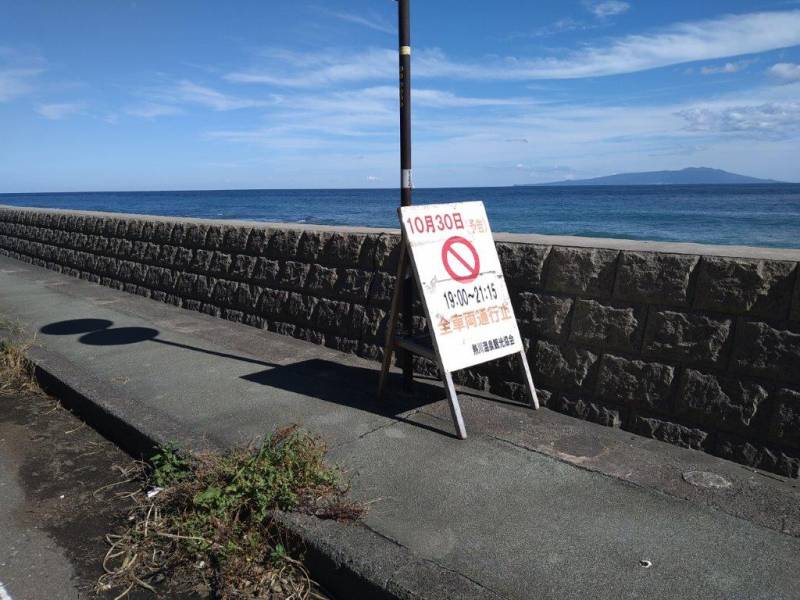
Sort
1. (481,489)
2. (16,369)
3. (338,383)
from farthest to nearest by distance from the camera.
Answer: (16,369) → (338,383) → (481,489)

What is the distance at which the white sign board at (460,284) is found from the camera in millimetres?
4496

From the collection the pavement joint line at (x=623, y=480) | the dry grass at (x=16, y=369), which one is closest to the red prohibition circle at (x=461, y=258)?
the pavement joint line at (x=623, y=480)

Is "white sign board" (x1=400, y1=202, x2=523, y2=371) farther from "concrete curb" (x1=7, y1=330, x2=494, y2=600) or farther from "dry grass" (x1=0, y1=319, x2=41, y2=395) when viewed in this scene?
"dry grass" (x1=0, y1=319, x2=41, y2=395)

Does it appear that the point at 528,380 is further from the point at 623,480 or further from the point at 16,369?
the point at 16,369

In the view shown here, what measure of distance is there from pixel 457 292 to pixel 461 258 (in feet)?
0.97

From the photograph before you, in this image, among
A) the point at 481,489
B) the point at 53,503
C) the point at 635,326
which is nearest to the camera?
the point at 481,489

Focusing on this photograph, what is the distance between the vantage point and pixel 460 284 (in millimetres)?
4652

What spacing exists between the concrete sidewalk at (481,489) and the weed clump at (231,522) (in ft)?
0.56

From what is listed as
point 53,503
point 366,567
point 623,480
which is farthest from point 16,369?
point 623,480

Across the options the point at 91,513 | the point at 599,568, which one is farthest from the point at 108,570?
the point at 599,568

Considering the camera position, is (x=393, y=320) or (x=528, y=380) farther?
(x=393, y=320)

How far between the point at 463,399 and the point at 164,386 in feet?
8.52

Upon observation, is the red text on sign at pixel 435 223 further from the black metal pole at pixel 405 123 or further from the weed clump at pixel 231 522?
the weed clump at pixel 231 522

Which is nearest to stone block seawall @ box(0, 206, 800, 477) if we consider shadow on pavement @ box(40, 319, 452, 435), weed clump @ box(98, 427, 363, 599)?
shadow on pavement @ box(40, 319, 452, 435)
